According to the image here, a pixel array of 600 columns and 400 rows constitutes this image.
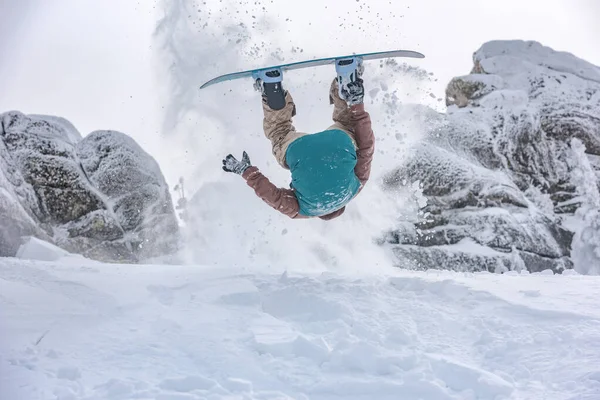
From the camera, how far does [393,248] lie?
18.2 m

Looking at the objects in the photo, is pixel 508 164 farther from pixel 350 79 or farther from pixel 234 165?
pixel 234 165

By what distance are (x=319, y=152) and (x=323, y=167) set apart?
0.15 meters

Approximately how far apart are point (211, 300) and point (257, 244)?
6.44 meters

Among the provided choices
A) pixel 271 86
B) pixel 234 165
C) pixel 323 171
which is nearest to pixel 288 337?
pixel 323 171

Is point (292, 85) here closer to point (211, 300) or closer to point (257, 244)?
point (257, 244)

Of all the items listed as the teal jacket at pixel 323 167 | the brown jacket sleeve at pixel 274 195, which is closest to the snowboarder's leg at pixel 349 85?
the teal jacket at pixel 323 167

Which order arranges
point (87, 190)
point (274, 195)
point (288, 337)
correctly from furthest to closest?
1. point (87, 190)
2. point (274, 195)
3. point (288, 337)

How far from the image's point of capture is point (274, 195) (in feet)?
16.6

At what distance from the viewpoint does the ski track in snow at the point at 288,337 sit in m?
2.78

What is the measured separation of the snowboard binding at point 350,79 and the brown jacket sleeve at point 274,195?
1.15 meters

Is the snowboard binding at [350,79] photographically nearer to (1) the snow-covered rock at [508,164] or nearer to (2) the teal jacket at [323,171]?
(2) the teal jacket at [323,171]

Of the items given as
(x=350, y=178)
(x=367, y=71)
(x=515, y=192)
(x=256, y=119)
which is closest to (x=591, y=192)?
(x=515, y=192)

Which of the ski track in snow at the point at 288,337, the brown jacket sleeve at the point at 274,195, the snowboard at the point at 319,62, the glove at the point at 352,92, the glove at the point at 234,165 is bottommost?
the ski track in snow at the point at 288,337

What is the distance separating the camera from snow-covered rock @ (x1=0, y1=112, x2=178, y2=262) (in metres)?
13.5
